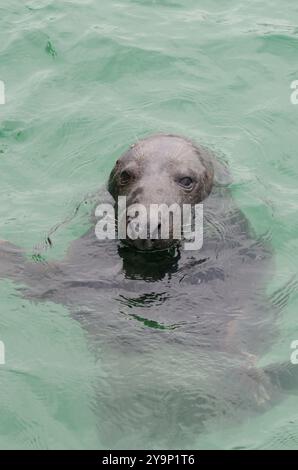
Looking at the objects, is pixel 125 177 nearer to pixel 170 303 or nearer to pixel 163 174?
pixel 163 174

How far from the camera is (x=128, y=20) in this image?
1456 centimetres

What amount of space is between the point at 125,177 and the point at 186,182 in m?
0.59

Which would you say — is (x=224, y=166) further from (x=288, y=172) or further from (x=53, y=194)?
(x=53, y=194)

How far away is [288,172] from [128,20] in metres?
4.75

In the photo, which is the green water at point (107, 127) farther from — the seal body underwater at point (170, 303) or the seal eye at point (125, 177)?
the seal eye at point (125, 177)

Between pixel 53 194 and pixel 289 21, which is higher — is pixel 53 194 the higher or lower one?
the lower one

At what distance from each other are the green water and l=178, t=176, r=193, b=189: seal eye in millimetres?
1041

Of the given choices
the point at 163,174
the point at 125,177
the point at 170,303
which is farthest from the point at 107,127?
the point at 170,303

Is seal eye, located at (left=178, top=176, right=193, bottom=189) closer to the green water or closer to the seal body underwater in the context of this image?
the seal body underwater

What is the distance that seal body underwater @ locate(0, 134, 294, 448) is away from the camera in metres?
7.12

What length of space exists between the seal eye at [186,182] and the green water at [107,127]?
104 cm

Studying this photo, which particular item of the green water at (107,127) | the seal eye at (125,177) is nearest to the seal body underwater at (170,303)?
the seal eye at (125,177)

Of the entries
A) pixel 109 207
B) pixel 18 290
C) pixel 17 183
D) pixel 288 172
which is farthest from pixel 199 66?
pixel 18 290

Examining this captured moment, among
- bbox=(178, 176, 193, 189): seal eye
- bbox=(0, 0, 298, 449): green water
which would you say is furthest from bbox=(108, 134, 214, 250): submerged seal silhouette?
bbox=(0, 0, 298, 449): green water
